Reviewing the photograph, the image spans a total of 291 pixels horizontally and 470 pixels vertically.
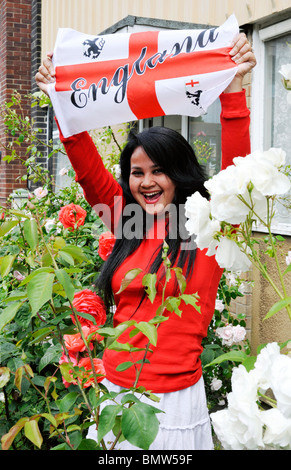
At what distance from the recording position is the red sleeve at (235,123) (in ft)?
5.50

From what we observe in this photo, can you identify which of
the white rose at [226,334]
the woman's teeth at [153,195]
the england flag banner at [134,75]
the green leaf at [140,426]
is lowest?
the white rose at [226,334]

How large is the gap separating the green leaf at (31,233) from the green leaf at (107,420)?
1.24 ft

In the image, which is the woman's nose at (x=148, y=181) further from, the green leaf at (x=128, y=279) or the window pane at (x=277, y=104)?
the window pane at (x=277, y=104)

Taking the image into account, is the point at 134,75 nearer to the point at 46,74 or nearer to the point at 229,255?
the point at 46,74

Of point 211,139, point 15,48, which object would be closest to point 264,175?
point 211,139

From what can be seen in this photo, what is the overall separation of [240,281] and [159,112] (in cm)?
141

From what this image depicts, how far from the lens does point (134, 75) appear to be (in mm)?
1838

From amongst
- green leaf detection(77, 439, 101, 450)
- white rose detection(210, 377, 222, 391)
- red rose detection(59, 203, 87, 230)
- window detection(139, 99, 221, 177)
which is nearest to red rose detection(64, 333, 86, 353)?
green leaf detection(77, 439, 101, 450)

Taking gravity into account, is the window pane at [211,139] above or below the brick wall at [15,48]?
below

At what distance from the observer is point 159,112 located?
1833mm

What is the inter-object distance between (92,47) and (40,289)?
1.17 m

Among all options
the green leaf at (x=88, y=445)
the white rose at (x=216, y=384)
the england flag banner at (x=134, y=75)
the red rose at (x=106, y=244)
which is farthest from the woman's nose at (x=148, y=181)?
the white rose at (x=216, y=384)
